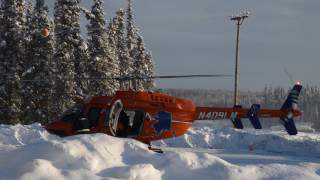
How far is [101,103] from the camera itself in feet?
54.1

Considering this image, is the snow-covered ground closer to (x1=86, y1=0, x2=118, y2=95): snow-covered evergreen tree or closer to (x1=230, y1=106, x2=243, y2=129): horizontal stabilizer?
(x1=230, y1=106, x2=243, y2=129): horizontal stabilizer

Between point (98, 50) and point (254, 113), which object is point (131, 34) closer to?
point (98, 50)

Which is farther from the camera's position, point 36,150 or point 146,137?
point 146,137

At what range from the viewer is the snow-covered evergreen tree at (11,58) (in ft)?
123

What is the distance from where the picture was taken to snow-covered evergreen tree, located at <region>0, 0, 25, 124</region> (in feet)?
123

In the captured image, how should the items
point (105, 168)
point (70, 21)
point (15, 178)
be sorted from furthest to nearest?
point (70, 21)
point (105, 168)
point (15, 178)

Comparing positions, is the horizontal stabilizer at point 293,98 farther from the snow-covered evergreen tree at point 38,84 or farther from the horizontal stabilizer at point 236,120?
the snow-covered evergreen tree at point 38,84

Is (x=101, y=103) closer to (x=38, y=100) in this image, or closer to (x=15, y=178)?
(x=15, y=178)

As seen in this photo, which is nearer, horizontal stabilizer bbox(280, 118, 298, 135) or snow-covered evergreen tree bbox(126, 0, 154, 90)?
horizontal stabilizer bbox(280, 118, 298, 135)

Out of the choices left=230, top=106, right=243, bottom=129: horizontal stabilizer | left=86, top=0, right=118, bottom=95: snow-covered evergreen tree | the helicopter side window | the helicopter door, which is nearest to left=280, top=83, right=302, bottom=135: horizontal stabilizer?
left=230, top=106, right=243, bottom=129: horizontal stabilizer

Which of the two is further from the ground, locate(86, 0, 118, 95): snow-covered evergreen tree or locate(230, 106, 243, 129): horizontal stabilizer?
locate(86, 0, 118, 95): snow-covered evergreen tree

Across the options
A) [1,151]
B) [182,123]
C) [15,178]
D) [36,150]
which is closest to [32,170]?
[15,178]

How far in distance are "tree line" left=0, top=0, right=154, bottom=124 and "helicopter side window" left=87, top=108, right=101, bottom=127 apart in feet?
64.5

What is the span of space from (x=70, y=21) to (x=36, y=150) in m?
29.5
